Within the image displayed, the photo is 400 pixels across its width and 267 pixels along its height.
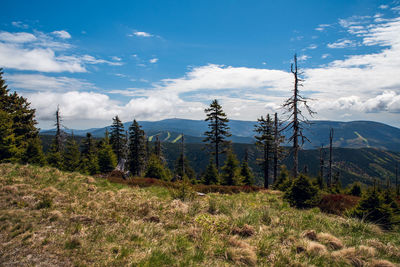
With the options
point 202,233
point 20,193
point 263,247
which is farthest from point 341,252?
point 20,193

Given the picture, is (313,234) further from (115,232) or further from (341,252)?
(115,232)

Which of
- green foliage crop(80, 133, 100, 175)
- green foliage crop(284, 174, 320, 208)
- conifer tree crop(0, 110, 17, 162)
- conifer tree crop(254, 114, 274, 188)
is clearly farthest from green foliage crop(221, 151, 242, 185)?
conifer tree crop(0, 110, 17, 162)

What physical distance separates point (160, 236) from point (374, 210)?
953 centimetres

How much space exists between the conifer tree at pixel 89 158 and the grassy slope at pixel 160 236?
90.4ft

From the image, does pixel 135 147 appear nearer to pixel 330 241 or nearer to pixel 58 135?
pixel 58 135

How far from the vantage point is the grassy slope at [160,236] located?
177 inches

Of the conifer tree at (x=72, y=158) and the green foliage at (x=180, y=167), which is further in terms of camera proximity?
the green foliage at (x=180, y=167)

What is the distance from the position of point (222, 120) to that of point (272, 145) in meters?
8.61

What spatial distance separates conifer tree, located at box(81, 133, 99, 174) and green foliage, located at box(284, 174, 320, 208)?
1237 inches

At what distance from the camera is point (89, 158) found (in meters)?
39.5

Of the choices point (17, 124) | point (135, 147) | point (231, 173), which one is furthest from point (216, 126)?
point (17, 124)

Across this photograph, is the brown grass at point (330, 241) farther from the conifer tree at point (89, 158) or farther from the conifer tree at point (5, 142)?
the conifer tree at point (89, 158)

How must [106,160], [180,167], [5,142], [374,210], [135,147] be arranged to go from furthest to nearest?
[180,167]
[135,147]
[106,160]
[5,142]
[374,210]

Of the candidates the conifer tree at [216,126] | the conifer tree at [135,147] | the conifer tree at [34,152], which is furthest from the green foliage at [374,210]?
the conifer tree at [34,152]
